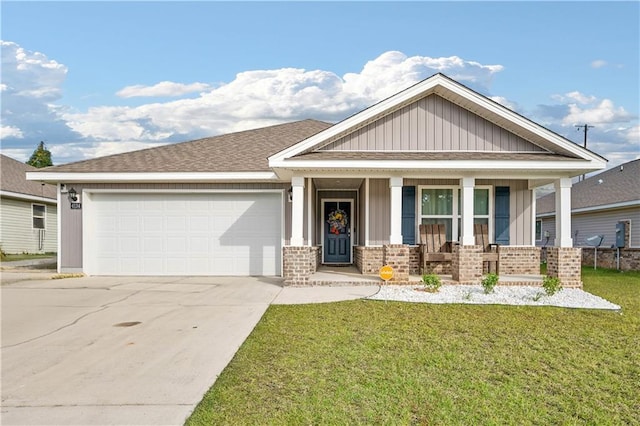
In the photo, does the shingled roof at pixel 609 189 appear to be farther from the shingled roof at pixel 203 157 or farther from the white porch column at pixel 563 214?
the shingled roof at pixel 203 157

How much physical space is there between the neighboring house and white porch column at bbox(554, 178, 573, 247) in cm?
1901

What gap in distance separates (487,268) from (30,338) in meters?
10.3

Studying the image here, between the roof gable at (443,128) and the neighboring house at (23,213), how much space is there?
14318 millimetres

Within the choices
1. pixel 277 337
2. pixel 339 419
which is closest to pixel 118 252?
pixel 277 337

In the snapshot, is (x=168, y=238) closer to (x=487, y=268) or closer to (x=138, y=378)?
(x=487, y=268)

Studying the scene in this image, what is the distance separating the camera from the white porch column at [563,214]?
12.0 metres

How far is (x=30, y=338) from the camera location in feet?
22.5

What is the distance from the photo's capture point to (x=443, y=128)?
12391 millimetres

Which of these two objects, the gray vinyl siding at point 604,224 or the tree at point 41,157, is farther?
the tree at point 41,157

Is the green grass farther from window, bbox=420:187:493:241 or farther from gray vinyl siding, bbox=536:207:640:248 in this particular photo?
gray vinyl siding, bbox=536:207:640:248

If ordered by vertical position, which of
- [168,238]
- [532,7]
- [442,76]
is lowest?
[168,238]

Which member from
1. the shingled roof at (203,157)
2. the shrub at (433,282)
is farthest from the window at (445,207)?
the shingled roof at (203,157)

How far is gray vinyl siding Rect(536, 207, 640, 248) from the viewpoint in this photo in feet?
62.2

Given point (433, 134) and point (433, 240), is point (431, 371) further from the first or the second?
point (433, 240)
